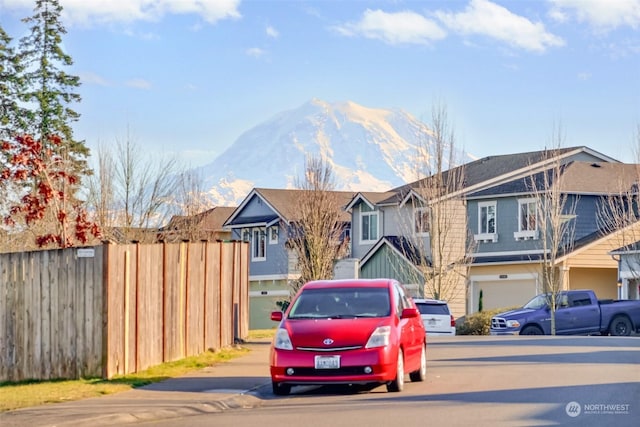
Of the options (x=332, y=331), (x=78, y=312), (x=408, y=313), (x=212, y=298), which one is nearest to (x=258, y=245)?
(x=212, y=298)

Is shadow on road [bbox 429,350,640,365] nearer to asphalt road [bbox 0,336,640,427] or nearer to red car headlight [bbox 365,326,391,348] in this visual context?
asphalt road [bbox 0,336,640,427]

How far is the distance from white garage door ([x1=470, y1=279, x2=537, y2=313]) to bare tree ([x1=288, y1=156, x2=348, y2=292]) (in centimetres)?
666

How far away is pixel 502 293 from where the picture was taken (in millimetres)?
49469

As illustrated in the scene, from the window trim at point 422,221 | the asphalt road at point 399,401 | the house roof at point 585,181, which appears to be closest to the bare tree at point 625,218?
the house roof at point 585,181

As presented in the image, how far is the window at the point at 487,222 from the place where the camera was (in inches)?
1954

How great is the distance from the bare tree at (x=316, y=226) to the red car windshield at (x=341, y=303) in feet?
93.3

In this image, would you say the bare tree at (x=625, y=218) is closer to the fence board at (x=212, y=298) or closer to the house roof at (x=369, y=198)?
the house roof at (x=369, y=198)

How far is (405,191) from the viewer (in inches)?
2080

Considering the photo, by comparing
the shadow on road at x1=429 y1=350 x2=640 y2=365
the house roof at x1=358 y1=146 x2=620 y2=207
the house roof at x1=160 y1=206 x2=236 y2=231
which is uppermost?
the house roof at x1=358 y1=146 x2=620 y2=207

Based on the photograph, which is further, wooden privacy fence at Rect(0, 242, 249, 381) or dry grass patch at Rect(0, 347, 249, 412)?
wooden privacy fence at Rect(0, 242, 249, 381)

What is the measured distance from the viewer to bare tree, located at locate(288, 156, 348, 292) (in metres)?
45.5

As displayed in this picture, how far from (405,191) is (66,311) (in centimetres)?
3618

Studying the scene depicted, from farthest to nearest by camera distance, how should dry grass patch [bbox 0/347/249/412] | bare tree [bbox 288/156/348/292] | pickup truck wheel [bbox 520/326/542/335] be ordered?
bare tree [bbox 288/156/348/292], pickup truck wheel [bbox 520/326/542/335], dry grass patch [bbox 0/347/249/412]

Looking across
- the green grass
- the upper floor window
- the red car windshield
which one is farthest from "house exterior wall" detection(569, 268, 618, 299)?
the red car windshield
